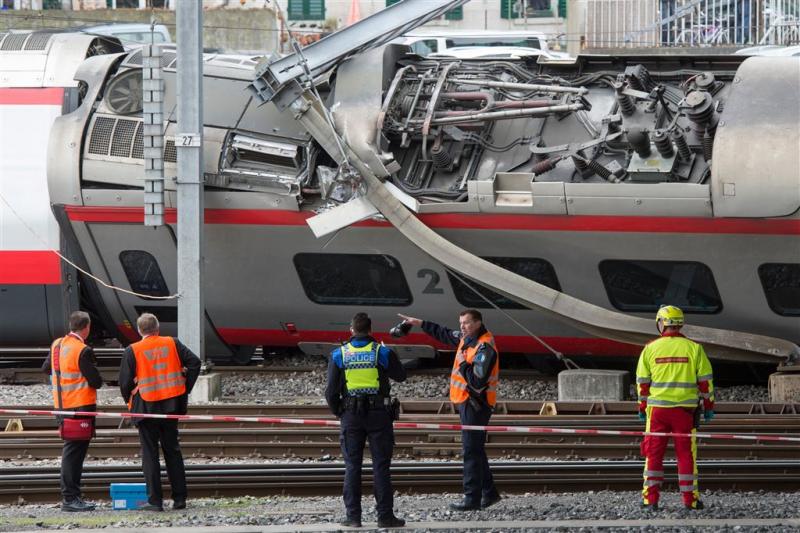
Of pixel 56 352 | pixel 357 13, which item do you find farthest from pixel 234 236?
pixel 357 13

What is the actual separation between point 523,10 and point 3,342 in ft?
67.2

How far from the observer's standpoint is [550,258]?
14.6 meters

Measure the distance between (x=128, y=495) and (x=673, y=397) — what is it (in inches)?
→ 159

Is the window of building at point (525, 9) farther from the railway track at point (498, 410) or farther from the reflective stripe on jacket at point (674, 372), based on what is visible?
the reflective stripe on jacket at point (674, 372)

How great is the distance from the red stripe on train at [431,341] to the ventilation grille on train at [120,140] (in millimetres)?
2245

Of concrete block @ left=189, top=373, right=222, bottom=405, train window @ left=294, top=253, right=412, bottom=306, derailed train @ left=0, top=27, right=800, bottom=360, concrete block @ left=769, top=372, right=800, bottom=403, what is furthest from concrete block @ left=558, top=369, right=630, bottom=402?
concrete block @ left=189, top=373, right=222, bottom=405

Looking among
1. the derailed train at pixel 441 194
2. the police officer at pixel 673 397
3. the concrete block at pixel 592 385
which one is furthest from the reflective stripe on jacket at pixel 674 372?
the concrete block at pixel 592 385

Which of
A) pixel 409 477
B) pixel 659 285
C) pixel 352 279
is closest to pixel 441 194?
pixel 352 279

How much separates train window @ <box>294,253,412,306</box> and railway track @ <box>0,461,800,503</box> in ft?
13.3

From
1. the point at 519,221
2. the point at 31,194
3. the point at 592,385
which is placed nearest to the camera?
the point at 519,221

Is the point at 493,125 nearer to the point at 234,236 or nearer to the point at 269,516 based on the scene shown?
the point at 234,236

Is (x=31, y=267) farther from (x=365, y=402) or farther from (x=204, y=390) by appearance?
(x=365, y=402)

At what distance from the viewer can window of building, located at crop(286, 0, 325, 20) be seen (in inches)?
1336

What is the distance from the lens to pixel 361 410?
30.9ft
